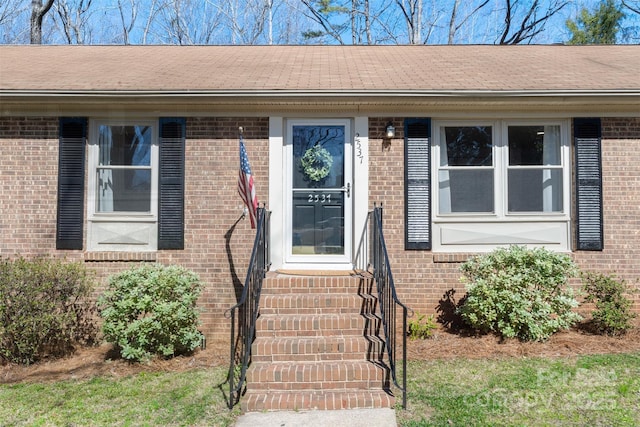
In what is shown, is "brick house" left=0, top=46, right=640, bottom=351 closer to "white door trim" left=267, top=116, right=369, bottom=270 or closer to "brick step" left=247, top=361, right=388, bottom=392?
"white door trim" left=267, top=116, right=369, bottom=270

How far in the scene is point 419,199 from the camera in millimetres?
5938

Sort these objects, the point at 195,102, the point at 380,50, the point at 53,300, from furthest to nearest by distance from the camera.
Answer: the point at 380,50 → the point at 195,102 → the point at 53,300

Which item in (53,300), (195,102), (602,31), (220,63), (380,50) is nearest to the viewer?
(53,300)

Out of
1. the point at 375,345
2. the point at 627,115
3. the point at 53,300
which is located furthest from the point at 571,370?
the point at 53,300

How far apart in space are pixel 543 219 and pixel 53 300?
6.20m

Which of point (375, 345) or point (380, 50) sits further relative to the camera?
point (380, 50)

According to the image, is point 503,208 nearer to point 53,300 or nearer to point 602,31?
point 53,300

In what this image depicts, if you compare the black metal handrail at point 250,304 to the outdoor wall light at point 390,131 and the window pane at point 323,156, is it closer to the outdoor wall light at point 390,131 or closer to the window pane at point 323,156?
the window pane at point 323,156

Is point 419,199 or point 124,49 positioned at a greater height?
point 124,49

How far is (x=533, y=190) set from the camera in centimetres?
612

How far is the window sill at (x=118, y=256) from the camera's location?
590 cm

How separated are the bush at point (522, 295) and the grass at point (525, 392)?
0.52 meters

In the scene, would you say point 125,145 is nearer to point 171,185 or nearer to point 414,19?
point 171,185

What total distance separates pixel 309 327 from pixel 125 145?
3587 mm
